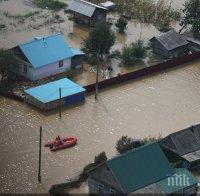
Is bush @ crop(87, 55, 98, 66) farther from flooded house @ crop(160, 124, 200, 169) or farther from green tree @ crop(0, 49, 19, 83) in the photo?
flooded house @ crop(160, 124, 200, 169)

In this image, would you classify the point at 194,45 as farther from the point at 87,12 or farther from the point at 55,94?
the point at 55,94

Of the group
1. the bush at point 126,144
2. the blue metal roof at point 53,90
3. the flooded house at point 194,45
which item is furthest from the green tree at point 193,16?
the bush at point 126,144

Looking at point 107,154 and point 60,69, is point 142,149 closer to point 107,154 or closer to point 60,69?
point 107,154

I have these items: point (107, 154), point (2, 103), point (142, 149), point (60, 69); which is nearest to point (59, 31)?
point (60, 69)

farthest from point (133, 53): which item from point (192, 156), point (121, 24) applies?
point (192, 156)

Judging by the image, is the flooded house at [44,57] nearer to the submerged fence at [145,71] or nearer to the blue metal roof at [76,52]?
the blue metal roof at [76,52]

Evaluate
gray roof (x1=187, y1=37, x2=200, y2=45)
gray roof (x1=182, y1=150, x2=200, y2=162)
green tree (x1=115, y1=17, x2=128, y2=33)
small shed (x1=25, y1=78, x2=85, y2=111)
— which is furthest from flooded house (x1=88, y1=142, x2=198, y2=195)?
green tree (x1=115, y1=17, x2=128, y2=33)

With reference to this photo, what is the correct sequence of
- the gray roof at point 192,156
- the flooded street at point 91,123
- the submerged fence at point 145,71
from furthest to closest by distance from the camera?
the submerged fence at point 145,71, the flooded street at point 91,123, the gray roof at point 192,156
